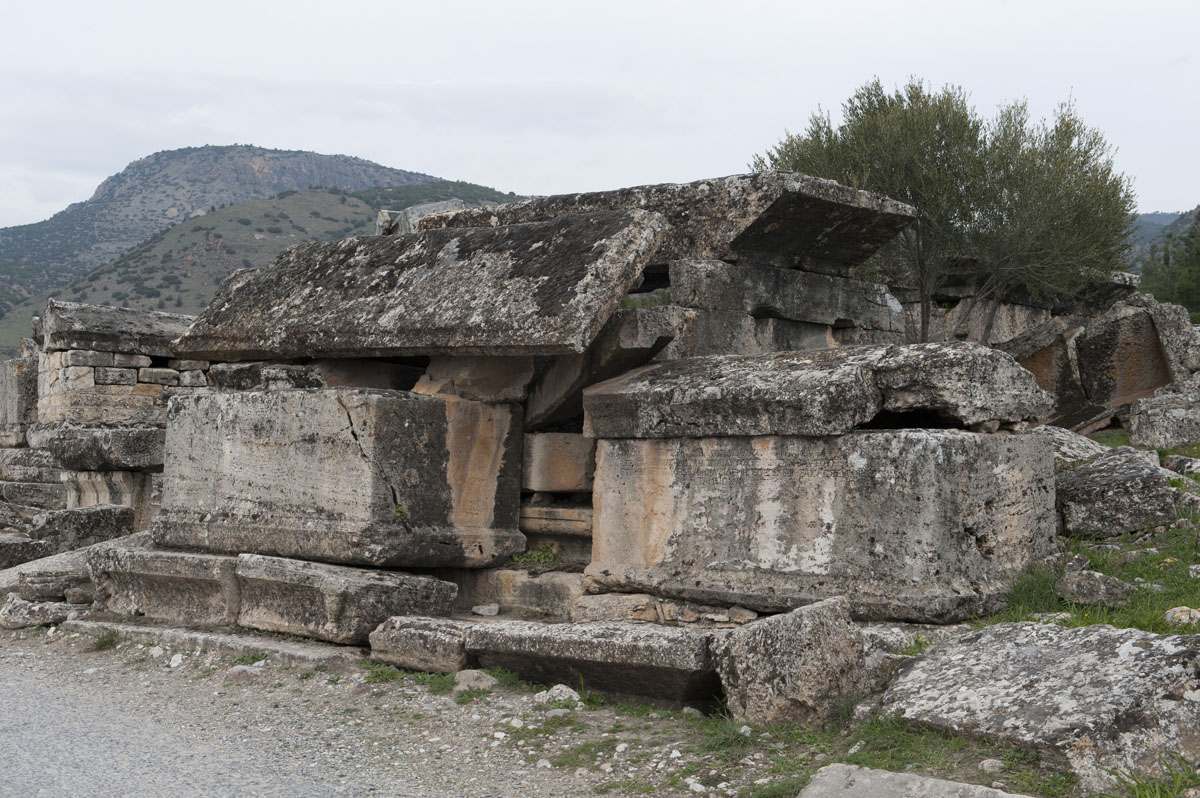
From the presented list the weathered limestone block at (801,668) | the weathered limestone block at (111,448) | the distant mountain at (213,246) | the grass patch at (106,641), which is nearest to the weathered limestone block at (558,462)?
the weathered limestone block at (801,668)

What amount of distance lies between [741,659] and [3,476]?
33.9ft

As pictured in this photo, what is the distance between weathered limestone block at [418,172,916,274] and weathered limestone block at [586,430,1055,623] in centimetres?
135

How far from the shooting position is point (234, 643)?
17.5ft

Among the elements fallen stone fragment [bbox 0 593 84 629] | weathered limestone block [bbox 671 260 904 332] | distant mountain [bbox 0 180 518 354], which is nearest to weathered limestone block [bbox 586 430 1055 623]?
weathered limestone block [bbox 671 260 904 332]

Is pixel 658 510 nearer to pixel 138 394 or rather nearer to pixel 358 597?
pixel 358 597

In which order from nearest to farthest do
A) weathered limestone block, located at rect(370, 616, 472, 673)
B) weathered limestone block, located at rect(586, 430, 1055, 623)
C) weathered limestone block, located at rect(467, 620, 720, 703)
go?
weathered limestone block, located at rect(467, 620, 720, 703) → weathered limestone block, located at rect(586, 430, 1055, 623) → weathered limestone block, located at rect(370, 616, 472, 673)

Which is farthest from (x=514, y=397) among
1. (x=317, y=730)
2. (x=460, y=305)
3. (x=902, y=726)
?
(x=902, y=726)

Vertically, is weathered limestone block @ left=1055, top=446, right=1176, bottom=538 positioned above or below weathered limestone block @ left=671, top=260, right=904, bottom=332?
below

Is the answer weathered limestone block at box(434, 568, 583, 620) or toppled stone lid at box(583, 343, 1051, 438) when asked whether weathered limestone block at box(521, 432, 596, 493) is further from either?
toppled stone lid at box(583, 343, 1051, 438)

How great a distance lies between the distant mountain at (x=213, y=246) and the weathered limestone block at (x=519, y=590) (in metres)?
40.6

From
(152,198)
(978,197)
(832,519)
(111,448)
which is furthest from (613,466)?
(152,198)

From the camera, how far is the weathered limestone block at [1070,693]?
2.93 metres

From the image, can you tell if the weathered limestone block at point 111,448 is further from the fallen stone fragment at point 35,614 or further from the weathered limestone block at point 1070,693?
the weathered limestone block at point 1070,693

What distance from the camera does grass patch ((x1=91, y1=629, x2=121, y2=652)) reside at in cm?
579
